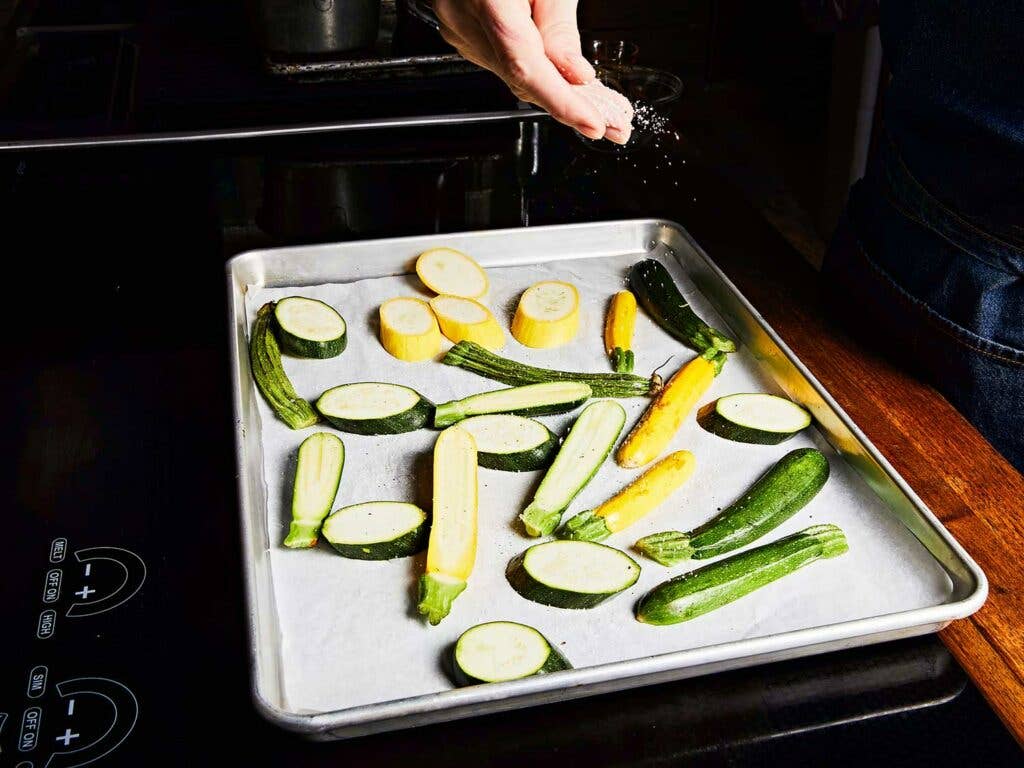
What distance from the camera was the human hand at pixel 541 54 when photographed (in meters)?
1.15

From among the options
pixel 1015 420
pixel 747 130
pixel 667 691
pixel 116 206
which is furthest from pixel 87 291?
pixel 747 130

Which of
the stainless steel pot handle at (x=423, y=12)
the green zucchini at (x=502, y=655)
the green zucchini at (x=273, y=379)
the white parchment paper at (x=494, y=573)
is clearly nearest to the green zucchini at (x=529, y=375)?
the white parchment paper at (x=494, y=573)

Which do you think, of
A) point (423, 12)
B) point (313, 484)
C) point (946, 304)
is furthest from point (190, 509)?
point (423, 12)

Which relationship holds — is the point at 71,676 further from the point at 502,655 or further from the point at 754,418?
the point at 754,418

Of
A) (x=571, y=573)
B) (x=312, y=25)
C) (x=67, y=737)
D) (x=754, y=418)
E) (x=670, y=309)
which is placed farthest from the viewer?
(x=312, y=25)

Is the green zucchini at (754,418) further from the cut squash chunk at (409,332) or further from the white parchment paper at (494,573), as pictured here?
the cut squash chunk at (409,332)

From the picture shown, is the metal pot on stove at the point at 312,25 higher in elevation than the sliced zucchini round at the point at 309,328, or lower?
higher

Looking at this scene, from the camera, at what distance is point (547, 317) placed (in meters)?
1.49

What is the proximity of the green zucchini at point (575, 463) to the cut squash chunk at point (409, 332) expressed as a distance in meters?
0.27

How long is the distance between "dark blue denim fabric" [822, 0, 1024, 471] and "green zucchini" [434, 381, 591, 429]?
471 millimetres

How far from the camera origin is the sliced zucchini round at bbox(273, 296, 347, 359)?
1.43 m

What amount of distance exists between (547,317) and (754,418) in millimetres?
357

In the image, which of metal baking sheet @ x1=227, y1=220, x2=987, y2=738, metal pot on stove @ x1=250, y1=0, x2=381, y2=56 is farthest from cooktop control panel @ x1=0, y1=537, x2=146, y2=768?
metal pot on stove @ x1=250, y1=0, x2=381, y2=56

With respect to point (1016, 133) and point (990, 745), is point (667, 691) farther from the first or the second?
point (1016, 133)
